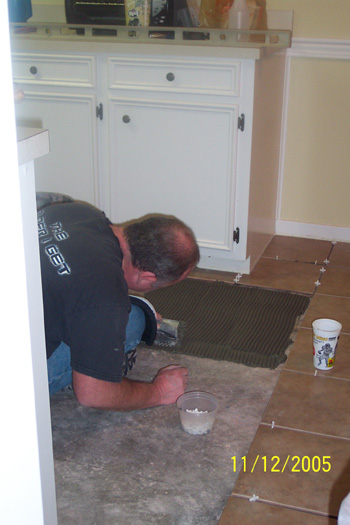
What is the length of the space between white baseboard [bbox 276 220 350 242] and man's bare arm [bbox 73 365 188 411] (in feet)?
5.46

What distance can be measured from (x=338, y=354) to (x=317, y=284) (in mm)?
606

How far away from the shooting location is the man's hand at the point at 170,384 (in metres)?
1.90

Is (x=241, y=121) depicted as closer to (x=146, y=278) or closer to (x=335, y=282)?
(x=335, y=282)

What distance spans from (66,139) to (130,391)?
4.88ft

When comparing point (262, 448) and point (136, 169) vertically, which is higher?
point (136, 169)

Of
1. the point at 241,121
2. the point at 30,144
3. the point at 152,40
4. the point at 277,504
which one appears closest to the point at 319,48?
the point at 241,121

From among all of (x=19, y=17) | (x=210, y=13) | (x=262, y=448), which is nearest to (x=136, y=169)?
(x=210, y=13)

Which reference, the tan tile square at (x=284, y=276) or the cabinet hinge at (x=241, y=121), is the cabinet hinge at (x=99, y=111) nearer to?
the cabinet hinge at (x=241, y=121)

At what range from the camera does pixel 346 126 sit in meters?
3.15

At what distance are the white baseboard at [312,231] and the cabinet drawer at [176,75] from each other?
1.05m

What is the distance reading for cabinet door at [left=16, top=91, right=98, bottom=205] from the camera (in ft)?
9.16

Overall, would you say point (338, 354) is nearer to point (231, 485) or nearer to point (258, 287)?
point (258, 287)

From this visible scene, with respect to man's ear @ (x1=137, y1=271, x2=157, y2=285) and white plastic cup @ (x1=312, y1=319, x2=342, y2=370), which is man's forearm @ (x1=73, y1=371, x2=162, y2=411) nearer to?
man's ear @ (x1=137, y1=271, x2=157, y2=285)
